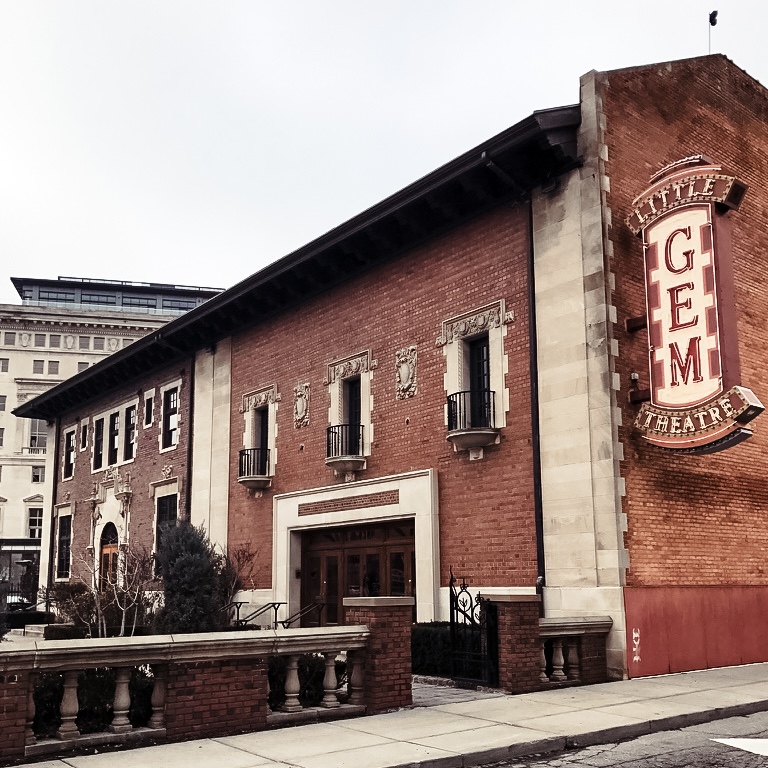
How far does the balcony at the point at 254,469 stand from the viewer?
24.4 meters

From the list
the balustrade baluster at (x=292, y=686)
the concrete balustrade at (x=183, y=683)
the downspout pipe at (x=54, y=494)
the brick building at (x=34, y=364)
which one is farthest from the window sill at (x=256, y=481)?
the brick building at (x=34, y=364)

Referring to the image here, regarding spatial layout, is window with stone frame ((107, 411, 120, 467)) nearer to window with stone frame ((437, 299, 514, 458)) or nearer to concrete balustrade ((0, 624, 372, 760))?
window with stone frame ((437, 299, 514, 458))

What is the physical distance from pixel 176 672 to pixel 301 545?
13.5 meters

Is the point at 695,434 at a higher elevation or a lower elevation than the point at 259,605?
higher

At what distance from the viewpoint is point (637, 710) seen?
1130 cm

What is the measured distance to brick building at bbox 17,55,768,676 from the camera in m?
15.2

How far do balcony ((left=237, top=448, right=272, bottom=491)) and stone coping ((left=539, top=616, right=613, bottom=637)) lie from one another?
11452 millimetres

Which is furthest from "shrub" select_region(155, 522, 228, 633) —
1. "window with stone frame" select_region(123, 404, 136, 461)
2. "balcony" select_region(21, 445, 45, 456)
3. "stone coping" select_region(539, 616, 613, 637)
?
"balcony" select_region(21, 445, 45, 456)

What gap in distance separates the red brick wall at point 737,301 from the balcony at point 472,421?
289 cm

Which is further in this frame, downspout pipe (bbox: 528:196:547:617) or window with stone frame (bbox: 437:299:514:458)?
window with stone frame (bbox: 437:299:514:458)

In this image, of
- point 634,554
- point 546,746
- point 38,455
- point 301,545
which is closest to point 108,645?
point 546,746

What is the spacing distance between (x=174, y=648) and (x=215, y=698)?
0.80 m

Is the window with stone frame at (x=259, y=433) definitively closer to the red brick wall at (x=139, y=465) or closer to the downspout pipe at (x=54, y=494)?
the red brick wall at (x=139, y=465)

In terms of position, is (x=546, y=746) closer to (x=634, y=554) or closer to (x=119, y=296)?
(x=634, y=554)
